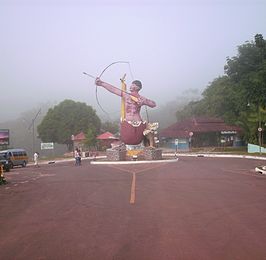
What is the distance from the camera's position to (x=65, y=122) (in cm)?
9256

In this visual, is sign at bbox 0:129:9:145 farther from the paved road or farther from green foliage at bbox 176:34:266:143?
the paved road

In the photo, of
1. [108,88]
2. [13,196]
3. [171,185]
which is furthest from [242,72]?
[13,196]

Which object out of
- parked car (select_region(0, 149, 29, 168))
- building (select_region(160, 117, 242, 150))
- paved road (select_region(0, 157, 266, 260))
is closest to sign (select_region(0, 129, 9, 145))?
parked car (select_region(0, 149, 29, 168))

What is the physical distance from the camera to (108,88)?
43.3m

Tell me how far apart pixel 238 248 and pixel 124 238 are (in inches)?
81.7

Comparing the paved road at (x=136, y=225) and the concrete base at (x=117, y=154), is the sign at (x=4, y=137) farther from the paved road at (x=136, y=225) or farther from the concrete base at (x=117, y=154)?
the paved road at (x=136, y=225)

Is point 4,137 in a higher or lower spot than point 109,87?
lower

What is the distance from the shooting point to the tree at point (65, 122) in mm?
92250

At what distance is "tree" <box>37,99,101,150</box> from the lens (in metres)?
92.2

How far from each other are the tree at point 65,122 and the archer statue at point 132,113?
1877 inches

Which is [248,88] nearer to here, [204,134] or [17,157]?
[204,134]

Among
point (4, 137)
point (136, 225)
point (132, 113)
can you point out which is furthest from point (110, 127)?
point (136, 225)

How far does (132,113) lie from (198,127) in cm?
3490

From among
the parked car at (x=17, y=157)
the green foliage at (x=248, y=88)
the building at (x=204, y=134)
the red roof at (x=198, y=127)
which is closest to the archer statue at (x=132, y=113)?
the parked car at (x=17, y=157)
